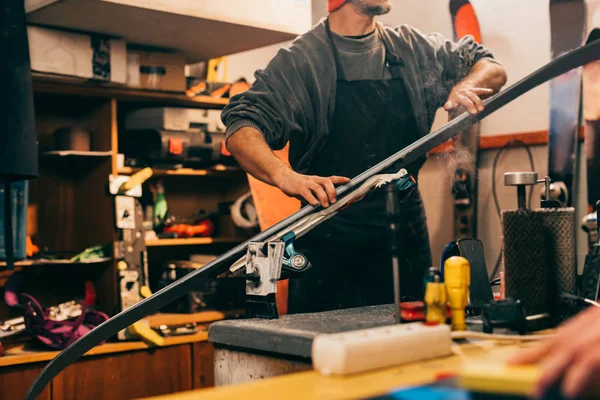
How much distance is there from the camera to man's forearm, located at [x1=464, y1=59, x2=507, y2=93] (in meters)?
2.03

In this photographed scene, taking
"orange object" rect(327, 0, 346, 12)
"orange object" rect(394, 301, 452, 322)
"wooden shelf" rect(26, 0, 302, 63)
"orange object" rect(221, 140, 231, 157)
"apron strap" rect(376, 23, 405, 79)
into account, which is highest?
"wooden shelf" rect(26, 0, 302, 63)

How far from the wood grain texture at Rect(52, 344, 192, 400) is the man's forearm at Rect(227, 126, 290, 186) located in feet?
3.70

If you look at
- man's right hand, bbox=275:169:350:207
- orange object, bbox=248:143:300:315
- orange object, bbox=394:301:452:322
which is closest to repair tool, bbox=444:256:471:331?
orange object, bbox=394:301:452:322

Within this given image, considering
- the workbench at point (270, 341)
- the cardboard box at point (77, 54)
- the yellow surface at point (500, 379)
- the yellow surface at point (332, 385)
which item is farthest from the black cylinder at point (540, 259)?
the cardboard box at point (77, 54)

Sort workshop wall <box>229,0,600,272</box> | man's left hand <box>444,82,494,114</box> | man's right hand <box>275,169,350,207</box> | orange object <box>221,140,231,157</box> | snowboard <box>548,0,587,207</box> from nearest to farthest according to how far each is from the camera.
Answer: man's right hand <box>275,169,350,207</box> < man's left hand <box>444,82,494,114</box> < workshop wall <box>229,0,600,272</box> < snowboard <box>548,0,587,207</box> < orange object <box>221,140,231,157</box>

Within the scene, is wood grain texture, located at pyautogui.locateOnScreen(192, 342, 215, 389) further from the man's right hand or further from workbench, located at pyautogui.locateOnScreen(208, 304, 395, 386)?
workbench, located at pyautogui.locateOnScreen(208, 304, 395, 386)

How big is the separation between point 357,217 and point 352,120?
28 cm

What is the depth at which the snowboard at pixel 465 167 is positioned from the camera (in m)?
2.51

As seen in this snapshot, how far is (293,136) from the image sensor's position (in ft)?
6.92

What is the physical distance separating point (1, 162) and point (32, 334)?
0.73 metres

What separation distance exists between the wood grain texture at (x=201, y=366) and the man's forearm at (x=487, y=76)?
161 cm

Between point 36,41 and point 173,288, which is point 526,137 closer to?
point 173,288

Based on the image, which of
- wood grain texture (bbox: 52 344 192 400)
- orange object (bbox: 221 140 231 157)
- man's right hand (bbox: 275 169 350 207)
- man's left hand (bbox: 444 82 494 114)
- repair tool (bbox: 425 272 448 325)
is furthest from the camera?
orange object (bbox: 221 140 231 157)

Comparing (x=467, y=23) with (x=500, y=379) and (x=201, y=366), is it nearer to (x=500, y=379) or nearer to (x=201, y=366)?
(x=201, y=366)
